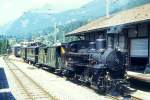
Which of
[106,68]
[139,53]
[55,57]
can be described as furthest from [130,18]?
[55,57]

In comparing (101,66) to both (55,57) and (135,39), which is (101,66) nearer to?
(135,39)

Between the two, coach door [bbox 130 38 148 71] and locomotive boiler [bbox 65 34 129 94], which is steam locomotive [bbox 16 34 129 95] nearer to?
locomotive boiler [bbox 65 34 129 94]

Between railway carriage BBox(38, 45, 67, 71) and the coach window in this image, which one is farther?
railway carriage BBox(38, 45, 67, 71)

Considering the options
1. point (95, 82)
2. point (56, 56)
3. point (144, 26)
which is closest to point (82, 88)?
point (95, 82)

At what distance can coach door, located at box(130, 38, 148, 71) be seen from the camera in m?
20.9

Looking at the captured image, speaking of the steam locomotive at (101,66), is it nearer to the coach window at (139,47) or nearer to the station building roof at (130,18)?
the station building roof at (130,18)

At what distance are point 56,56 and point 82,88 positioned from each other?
740 centimetres

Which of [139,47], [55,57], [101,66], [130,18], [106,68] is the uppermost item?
[130,18]

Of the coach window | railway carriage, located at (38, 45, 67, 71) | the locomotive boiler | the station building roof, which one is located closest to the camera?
the locomotive boiler

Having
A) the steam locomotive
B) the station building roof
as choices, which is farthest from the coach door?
the steam locomotive

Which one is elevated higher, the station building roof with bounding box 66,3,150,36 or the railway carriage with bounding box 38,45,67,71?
the station building roof with bounding box 66,3,150,36

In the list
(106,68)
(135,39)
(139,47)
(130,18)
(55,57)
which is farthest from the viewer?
(55,57)

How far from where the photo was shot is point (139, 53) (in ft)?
70.3

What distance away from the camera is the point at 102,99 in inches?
604
